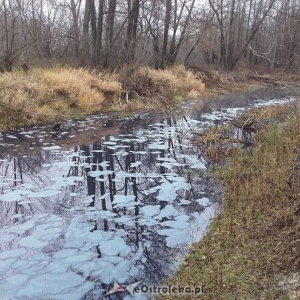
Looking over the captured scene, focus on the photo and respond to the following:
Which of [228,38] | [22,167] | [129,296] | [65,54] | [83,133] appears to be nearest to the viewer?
[129,296]

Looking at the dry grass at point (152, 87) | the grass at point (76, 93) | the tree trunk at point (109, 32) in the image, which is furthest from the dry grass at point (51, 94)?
the tree trunk at point (109, 32)

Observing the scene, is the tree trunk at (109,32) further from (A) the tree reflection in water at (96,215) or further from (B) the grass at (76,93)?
(A) the tree reflection in water at (96,215)

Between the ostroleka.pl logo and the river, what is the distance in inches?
1.8

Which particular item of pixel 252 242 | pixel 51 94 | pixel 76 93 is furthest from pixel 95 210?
pixel 76 93

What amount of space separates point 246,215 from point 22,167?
4922 millimetres

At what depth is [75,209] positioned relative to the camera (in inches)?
228

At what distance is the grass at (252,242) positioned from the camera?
144 inches

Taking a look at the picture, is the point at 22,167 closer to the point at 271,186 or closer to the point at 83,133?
the point at 83,133

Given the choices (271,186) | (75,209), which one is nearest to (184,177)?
(271,186)

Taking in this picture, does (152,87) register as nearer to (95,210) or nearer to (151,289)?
(95,210)

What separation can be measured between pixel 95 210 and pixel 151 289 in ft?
7.08

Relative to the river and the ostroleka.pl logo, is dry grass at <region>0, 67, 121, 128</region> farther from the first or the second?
the ostroleka.pl logo

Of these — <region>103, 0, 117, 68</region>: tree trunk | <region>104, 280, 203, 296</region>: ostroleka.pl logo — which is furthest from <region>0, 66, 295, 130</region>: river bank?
<region>104, 280, 203, 296</region>: ostroleka.pl logo

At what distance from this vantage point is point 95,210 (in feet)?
18.9
